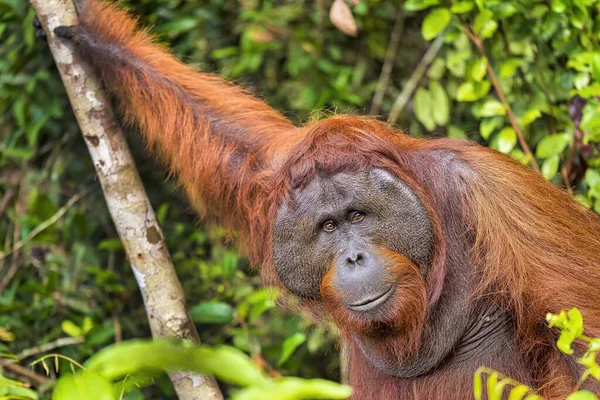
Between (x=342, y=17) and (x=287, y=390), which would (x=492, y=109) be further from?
(x=287, y=390)

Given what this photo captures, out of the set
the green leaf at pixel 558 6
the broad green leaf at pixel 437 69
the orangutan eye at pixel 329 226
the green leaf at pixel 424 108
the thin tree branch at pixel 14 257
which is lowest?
the thin tree branch at pixel 14 257

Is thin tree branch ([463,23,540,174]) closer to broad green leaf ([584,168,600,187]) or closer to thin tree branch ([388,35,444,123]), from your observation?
broad green leaf ([584,168,600,187])

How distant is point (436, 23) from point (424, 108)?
29.3 inches

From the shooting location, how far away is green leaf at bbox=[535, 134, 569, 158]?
3.76 meters

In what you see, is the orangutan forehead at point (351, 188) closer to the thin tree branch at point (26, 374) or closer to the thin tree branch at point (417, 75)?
the thin tree branch at point (26, 374)

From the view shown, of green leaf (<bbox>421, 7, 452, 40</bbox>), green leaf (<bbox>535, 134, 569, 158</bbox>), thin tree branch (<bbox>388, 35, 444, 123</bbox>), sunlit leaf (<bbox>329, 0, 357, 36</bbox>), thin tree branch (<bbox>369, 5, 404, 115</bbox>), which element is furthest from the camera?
thin tree branch (<bbox>369, 5, 404, 115</bbox>)

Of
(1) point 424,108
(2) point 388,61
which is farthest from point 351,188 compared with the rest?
(2) point 388,61

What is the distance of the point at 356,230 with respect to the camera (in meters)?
2.82

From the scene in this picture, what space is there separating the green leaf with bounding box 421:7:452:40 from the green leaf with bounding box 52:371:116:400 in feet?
9.76

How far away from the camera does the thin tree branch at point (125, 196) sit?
3.34 metres

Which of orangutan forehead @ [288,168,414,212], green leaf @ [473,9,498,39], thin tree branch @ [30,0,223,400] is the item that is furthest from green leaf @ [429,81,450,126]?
thin tree branch @ [30,0,223,400]

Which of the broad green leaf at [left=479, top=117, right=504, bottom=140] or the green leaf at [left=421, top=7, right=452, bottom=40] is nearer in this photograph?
the green leaf at [left=421, top=7, right=452, bottom=40]

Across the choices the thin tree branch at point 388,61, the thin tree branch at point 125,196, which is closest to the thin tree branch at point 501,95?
the thin tree branch at point 388,61

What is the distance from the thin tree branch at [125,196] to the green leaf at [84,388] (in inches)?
80.7
